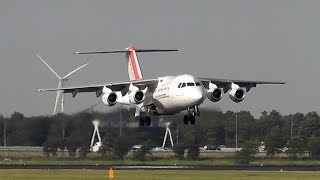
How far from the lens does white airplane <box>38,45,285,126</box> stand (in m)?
80.2

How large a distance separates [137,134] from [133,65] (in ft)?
18.0

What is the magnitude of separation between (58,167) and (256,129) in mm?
29880

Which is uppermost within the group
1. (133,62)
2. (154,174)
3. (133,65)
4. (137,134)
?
(133,62)

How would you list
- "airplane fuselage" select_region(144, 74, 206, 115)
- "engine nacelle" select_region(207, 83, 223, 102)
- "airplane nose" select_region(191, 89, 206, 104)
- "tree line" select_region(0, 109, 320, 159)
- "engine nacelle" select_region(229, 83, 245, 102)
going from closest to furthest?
"airplane nose" select_region(191, 89, 206, 104) → "airplane fuselage" select_region(144, 74, 206, 115) → "engine nacelle" select_region(207, 83, 223, 102) → "engine nacelle" select_region(229, 83, 245, 102) → "tree line" select_region(0, 109, 320, 159)

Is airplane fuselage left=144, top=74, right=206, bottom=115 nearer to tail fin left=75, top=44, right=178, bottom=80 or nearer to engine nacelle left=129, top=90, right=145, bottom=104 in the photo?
engine nacelle left=129, top=90, right=145, bottom=104

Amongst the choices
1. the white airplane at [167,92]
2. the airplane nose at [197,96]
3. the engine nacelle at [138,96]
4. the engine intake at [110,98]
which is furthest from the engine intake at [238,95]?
the engine intake at [110,98]

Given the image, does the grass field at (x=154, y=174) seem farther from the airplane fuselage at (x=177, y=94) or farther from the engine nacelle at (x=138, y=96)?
the engine nacelle at (x=138, y=96)

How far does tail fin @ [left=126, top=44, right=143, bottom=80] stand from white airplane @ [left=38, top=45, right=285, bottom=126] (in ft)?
13.4

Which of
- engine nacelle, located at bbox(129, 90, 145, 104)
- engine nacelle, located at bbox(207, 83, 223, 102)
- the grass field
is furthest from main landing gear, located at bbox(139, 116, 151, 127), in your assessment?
the grass field

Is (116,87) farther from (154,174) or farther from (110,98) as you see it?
(154,174)

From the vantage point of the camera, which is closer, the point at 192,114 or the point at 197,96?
the point at 197,96

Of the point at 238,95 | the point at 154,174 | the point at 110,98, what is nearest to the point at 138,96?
the point at 110,98

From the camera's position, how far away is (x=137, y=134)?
93938 mm

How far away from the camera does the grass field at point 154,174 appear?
74688 mm
